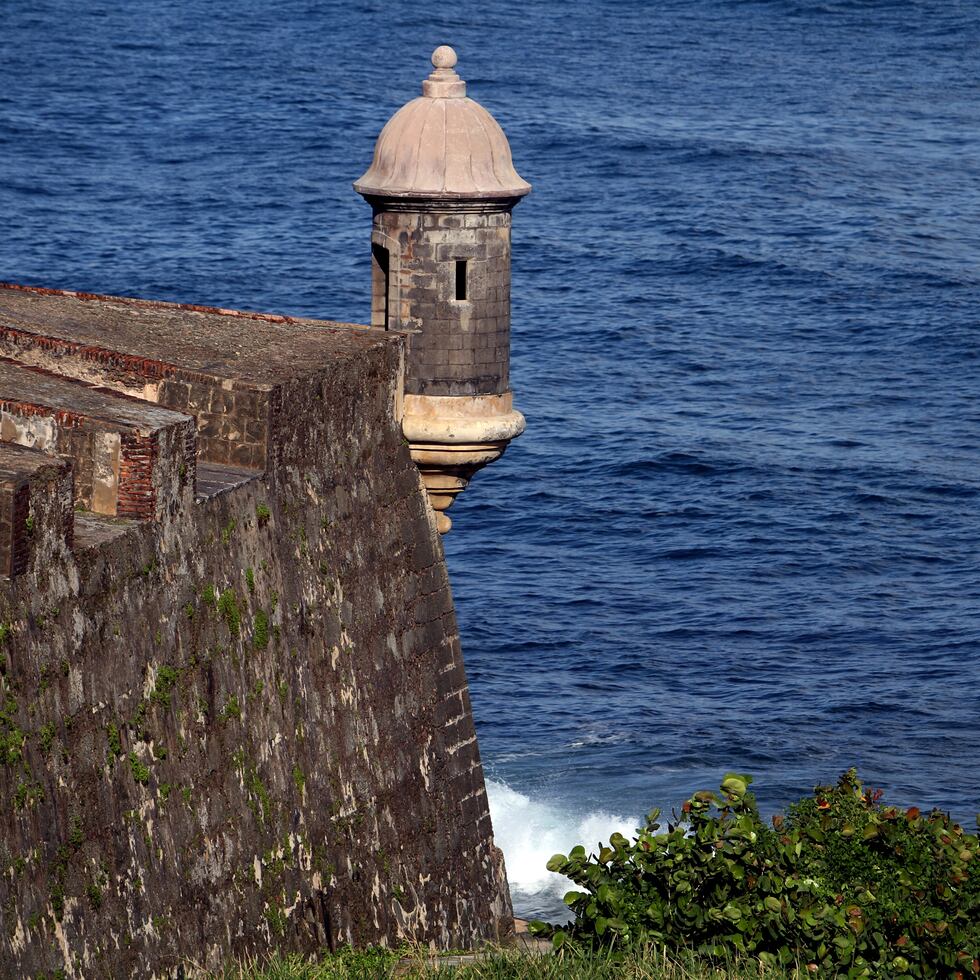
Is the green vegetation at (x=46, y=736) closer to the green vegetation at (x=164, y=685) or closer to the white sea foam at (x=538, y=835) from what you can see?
the green vegetation at (x=164, y=685)

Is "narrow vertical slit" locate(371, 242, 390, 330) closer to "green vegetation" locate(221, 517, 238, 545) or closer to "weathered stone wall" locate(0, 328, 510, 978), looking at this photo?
"weathered stone wall" locate(0, 328, 510, 978)

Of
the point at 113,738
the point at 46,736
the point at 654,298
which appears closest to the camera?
the point at 46,736

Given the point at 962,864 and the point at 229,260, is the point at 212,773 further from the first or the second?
the point at 229,260

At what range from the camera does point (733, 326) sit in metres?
75.2

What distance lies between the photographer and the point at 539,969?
58.7ft

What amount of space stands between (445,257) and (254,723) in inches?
256

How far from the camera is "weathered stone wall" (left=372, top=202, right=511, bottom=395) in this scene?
938 inches

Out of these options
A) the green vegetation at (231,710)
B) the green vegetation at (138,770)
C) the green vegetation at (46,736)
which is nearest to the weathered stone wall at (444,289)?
the green vegetation at (231,710)

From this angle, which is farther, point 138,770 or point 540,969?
point 138,770

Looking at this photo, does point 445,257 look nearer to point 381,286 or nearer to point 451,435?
point 381,286

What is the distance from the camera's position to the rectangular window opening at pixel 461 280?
78.7 feet

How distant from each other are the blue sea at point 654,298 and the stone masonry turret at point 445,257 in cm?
1595

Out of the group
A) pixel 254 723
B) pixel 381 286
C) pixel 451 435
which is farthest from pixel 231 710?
pixel 381 286

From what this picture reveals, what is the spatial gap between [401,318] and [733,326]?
A: 52297 millimetres
